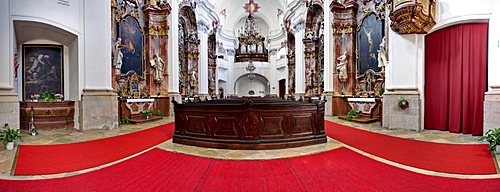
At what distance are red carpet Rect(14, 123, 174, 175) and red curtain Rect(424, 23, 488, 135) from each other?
786 centimetres

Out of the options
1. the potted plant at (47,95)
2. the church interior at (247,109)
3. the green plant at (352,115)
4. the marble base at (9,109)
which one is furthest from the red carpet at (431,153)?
the potted plant at (47,95)

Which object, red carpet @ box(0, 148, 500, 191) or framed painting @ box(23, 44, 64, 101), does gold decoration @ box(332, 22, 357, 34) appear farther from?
framed painting @ box(23, 44, 64, 101)

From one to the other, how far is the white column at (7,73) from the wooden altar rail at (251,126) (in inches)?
162

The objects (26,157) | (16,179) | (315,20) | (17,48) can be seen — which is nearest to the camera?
(16,179)

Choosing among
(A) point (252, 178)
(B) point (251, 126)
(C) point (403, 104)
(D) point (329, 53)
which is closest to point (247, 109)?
(B) point (251, 126)

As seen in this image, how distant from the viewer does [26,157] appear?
145 inches

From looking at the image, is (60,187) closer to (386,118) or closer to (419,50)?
(386,118)

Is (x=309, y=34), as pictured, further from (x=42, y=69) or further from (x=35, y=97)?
(x=35, y=97)

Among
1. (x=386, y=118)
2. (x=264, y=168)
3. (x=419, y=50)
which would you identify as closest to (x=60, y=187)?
(x=264, y=168)

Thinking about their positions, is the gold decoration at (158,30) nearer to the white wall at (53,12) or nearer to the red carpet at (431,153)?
the white wall at (53,12)

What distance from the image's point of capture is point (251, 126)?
14.2 ft

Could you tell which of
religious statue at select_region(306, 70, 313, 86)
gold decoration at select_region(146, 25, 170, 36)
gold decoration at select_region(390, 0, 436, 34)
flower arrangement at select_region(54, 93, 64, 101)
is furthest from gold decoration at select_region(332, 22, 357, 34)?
flower arrangement at select_region(54, 93, 64, 101)

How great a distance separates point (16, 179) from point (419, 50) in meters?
9.45

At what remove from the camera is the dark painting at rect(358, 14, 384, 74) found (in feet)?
29.5
